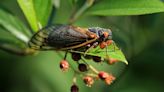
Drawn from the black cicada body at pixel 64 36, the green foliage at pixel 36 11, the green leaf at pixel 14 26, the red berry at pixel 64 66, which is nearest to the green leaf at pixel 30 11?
the green foliage at pixel 36 11

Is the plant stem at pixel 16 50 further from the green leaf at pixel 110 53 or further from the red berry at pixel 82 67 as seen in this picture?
the green leaf at pixel 110 53

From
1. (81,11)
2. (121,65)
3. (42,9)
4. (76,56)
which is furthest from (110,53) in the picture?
(121,65)

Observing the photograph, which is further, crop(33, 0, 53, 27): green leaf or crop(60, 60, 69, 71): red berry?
crop(33, 0, 53, 27): green leaf

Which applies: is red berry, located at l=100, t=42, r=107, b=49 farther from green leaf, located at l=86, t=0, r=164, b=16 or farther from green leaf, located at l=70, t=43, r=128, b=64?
green leaf, located at l=86, t=0, r=164, b=16

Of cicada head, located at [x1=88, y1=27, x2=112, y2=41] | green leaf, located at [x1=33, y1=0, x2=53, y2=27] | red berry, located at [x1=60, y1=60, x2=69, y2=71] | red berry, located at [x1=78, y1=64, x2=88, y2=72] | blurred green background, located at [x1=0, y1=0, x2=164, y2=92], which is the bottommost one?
blurred green background, located at [x1=0, y1=0, x2=164, y2=92]

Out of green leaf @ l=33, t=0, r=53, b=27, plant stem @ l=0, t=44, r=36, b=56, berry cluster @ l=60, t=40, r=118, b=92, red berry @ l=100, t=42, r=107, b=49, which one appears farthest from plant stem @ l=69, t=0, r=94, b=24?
red berry @ l=100, t=42, r=107, b=49

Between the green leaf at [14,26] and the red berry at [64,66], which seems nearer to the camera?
the red berry at [64,66]
